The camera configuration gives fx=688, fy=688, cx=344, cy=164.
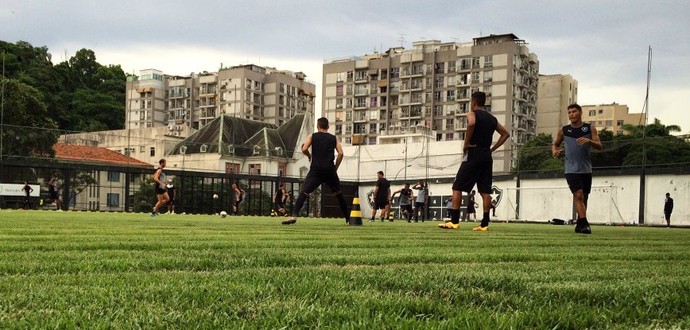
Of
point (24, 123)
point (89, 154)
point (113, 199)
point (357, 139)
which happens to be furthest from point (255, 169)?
point (357, 139)

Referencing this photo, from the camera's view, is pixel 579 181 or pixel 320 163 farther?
pixel 320 163

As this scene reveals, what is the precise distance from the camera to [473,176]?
1044 cm

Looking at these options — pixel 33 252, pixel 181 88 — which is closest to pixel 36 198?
pixel 33 252

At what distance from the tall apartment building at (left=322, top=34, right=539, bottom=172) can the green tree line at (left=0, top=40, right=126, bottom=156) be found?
3716cm

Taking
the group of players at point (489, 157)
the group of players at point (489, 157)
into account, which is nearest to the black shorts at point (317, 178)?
the group of players at point (489, 157)

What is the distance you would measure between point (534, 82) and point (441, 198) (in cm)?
6871

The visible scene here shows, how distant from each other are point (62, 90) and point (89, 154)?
5866 centimetres

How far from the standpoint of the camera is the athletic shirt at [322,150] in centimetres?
1143

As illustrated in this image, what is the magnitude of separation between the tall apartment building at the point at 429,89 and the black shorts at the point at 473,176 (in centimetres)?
8206

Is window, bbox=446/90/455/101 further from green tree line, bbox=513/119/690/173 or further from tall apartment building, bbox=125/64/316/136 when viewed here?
green tree line, bbox=513/119/690/173

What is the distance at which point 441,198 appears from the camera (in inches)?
1740

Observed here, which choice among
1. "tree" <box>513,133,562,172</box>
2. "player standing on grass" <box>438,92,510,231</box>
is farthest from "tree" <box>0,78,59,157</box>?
"player standing on grass" <box>438,92,510,231</box>

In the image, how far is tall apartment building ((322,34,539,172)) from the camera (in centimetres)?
10019

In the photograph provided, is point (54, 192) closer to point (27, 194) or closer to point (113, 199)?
point (27, 194)
